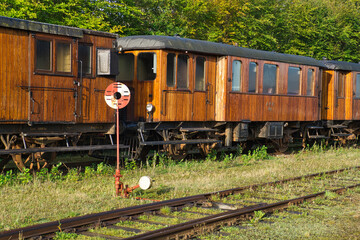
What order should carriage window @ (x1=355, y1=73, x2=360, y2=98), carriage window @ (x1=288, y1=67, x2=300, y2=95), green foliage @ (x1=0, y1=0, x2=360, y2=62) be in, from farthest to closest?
carriage window @ (x1=355, y1=73, x2=360, y2=98)
green foliage @ (x1=0, y1=0, x2=360, y2=62)
carriage window @ (x1=288, y1=67, x2=300, y2=95)

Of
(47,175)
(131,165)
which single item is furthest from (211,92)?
(47,175)

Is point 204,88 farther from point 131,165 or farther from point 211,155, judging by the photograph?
point 131,165

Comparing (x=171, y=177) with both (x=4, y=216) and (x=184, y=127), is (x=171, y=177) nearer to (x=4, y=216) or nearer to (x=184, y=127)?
(x=184, y=127)

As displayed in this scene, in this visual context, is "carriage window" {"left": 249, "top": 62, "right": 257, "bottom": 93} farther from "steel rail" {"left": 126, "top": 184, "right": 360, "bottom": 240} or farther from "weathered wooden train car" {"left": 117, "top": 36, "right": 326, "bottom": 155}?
"steel rail" {"left": 126, "top": 184, "right": 360, "bottom": 240}

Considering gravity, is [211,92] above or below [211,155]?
above

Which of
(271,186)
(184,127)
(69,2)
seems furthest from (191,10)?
(271,186)

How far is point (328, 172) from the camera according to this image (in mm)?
12672

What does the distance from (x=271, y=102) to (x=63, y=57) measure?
8.60 m

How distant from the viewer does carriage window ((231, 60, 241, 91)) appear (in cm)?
1570

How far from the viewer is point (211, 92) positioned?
1529 cm

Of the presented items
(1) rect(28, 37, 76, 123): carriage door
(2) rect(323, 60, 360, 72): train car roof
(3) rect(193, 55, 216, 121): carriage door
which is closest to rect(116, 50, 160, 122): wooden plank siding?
(3) rect(193, 55, 216, 121): carriage door

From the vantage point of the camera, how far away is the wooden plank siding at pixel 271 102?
15766mm

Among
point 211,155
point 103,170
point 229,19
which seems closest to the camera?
point 103,170

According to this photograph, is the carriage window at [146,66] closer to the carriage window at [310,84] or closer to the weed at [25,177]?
the weed at [25,177]
